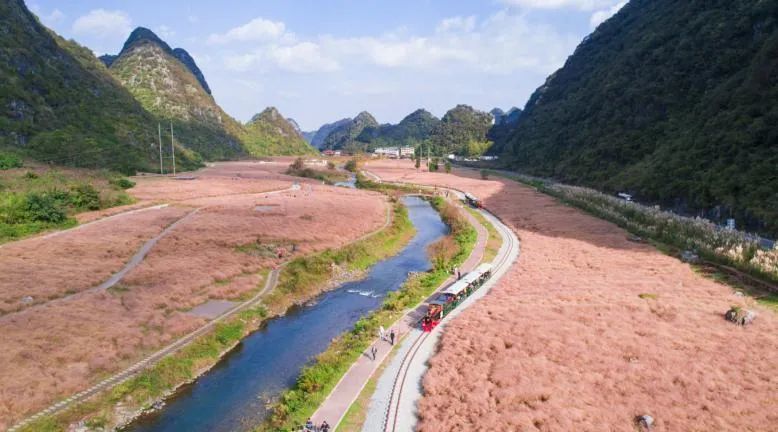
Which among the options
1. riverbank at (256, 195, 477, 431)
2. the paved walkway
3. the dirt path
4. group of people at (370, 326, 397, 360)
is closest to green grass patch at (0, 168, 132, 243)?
the dirt path

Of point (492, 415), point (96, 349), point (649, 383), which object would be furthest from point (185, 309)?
point (649, 383)

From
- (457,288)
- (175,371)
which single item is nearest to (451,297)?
(457,288)

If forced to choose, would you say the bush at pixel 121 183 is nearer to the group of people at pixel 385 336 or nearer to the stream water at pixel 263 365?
the stream water at pixel 263 365

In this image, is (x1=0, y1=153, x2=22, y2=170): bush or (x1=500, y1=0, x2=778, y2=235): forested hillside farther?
(x1=0, y1=153, x2=22, y2=170): bush

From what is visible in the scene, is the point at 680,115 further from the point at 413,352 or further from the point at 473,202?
the point at 413,352

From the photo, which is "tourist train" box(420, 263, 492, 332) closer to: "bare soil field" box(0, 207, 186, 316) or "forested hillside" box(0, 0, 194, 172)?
"bare soil field" box(0, 207, 186, 316)

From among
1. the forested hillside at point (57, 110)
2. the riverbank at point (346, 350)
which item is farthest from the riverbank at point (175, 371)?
the forested hillside at point (57, 110)

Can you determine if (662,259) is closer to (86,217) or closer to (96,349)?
(96,349)
